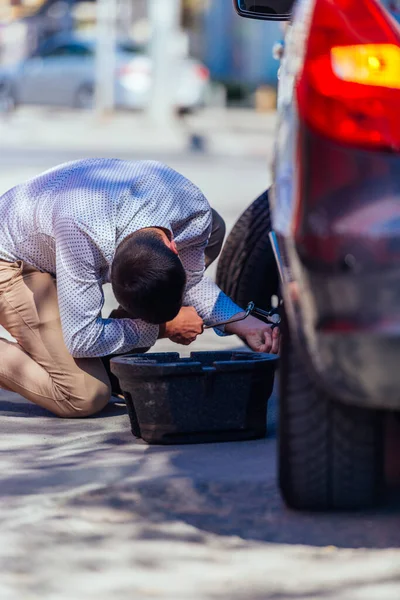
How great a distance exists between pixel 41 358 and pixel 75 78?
70.6 feet

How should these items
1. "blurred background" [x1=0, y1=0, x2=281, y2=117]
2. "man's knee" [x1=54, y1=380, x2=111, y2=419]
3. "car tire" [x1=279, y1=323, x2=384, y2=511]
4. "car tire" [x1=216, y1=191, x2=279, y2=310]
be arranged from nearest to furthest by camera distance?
1. "car tire" [x1=279, y1=323, x2=384, y2=511]
2. "man's knee" [x1=54, y1=380, x2=111, y2=419]
3. "car tire" [x1=216, y1=191, x2=279, y2=310]
4. "blurred background" [x1=0, y1=0, x2=281, y2=117]

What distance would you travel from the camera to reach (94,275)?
4195 mm

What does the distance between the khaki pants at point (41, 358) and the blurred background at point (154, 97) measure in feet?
16.3

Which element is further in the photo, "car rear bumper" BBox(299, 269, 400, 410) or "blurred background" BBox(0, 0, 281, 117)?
"blurred background" BBox(0, 0, 281, 117)

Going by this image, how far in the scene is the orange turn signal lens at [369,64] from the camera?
269 cm

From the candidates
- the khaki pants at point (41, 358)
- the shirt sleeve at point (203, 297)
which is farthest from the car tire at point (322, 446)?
the khaki pants at point (41, 358)

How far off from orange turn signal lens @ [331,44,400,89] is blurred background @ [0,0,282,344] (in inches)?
266

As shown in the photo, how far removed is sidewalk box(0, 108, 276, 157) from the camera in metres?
18.9

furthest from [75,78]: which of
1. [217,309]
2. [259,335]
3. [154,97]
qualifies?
[259,335]

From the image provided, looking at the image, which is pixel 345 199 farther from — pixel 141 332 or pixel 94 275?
pixel 141 332

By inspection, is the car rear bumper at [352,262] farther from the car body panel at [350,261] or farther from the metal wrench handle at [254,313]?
the metal wrench handle at [254,313]

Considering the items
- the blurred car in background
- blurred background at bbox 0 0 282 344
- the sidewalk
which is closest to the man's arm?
blurred background at bbox 0 0 282 344

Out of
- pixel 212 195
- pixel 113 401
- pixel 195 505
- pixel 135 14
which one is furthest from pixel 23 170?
pixel 135 14

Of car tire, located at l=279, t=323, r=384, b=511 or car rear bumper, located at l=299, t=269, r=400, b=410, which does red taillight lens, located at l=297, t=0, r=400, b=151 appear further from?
car tire, located at l=279, t=323, r=384, b=511
